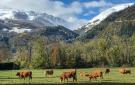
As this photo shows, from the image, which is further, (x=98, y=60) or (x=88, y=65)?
(x=98, y=60)

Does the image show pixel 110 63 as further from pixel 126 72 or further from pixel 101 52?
pixel 126 72

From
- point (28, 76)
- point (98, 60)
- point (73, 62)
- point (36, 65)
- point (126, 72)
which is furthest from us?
point (98, 60)

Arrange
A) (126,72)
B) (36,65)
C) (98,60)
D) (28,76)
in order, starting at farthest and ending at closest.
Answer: (98,60) < (36,65) < (126,72) < (28,76)

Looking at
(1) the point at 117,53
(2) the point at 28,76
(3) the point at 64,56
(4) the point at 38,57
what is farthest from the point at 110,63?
(2) the point at 28,76

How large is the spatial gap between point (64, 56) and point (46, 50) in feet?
32.1

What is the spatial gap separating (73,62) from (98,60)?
1861 centimetres

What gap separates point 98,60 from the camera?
192 m

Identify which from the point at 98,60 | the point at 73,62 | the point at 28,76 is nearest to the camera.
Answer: the point at 28,76

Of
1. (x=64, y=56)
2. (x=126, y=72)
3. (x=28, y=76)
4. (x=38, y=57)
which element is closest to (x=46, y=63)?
(x=38, y=57)

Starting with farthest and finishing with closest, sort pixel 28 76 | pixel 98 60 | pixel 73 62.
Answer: pixel 98 60 < pixel 73 62 < pixel 28 76

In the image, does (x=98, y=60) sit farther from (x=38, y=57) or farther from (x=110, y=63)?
(x=38, y=57)

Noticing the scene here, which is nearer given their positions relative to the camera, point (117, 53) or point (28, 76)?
point (28, 76)

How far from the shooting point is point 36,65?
16550cm

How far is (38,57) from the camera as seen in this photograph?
169500 millimetres
